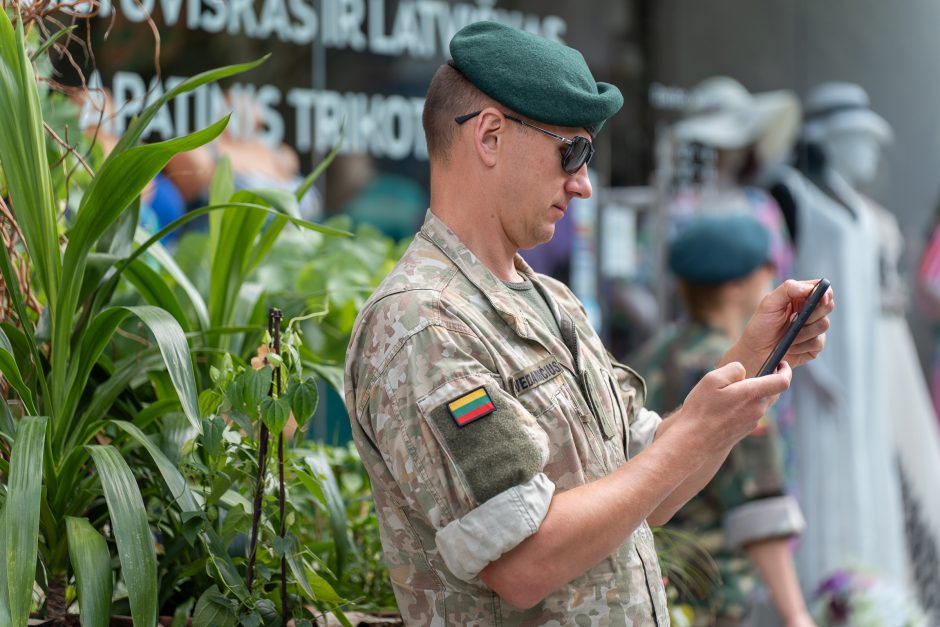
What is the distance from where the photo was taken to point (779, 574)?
3.57m

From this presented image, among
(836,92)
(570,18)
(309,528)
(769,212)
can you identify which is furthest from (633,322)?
(309,528)

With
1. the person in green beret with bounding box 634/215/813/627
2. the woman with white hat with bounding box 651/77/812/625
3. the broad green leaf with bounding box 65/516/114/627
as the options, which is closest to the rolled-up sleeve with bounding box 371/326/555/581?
the broad green leaf with bounding box 65/516/114/627

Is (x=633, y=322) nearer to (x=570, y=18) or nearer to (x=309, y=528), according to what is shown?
(x=570, y=18)

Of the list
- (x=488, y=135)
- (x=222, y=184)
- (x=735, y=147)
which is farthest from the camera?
(x=735, y=147)

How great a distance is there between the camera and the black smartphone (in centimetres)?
180

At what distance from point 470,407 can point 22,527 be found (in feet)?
2.32

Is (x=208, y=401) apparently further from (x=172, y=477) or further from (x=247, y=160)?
(x=247, y=160)

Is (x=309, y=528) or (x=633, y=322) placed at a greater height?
(x=309, y=528)

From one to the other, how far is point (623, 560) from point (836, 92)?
484cm

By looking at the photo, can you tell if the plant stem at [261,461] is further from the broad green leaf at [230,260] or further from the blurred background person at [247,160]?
the blurred background person at [247,160]

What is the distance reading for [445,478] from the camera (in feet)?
5.21

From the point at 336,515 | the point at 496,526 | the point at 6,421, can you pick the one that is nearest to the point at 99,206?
the point at 6,421

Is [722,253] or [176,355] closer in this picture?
[176,355]

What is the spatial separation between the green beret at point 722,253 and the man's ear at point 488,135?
7.67 feet
